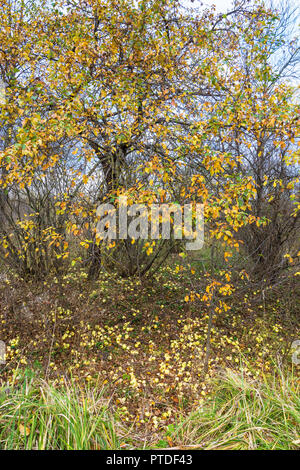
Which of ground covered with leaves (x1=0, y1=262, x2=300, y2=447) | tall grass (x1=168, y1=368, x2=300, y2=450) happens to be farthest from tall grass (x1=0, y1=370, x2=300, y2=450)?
ground covered with leaves (x1=0, y1=262, x2=300, y2=447)

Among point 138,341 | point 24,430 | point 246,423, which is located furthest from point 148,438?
point 138,341

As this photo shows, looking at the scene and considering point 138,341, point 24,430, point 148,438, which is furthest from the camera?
point 138,341

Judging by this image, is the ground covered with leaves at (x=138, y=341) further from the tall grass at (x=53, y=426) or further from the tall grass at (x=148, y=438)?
the tall grass at (x=53, y=426)

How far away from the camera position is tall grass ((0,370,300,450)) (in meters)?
1.65

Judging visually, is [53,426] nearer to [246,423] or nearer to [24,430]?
[24,430]

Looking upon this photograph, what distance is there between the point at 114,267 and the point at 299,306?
134 inches

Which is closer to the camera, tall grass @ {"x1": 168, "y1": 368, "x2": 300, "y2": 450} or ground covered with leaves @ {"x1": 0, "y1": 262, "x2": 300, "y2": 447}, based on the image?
tall grass @ {"x1": 168, "y1": 368, "x2": 300, "y2": 450}

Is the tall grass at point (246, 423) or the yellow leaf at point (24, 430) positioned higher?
the yellow leaf at point (24, 430)

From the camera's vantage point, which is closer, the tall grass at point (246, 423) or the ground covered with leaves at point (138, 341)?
the tall grass at point (246, 423)

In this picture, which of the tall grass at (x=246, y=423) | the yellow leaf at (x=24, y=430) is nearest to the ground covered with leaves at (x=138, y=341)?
the tall grass at (x=246, y=423)

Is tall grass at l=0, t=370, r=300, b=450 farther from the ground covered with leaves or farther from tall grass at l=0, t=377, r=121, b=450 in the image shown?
the ground covered with leaves

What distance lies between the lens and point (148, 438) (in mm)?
2043

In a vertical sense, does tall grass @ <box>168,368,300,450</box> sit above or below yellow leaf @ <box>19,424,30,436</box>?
below

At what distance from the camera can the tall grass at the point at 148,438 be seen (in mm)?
1648
